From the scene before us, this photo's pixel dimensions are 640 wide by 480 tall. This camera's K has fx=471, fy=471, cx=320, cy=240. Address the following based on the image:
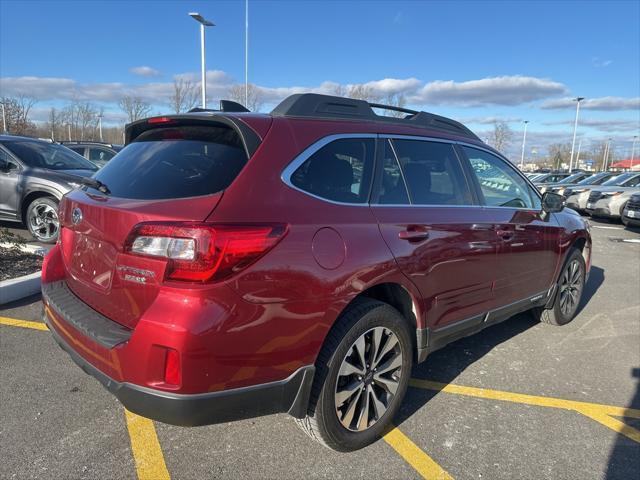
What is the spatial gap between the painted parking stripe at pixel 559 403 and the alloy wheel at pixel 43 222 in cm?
627

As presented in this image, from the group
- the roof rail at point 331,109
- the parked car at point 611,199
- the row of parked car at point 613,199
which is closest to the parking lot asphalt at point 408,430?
the roof rail at point 331,109

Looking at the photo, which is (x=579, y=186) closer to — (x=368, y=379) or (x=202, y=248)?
(x=368, y=379)

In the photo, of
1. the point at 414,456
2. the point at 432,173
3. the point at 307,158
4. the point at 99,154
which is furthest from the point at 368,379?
the point at 99,154

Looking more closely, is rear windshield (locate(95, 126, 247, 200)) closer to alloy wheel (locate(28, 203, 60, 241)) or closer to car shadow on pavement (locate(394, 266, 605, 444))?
car shadow on pavement (locate(394, 266, 605, 444))

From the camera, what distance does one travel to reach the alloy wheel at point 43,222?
732 centimetres

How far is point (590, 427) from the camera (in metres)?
3.10

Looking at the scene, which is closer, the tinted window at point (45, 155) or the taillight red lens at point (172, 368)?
the taillight red lens at point (172, 368)

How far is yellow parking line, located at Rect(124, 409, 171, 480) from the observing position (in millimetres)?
2449

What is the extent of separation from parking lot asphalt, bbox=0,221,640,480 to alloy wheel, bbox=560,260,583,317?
0.82 m

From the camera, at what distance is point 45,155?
26.8 feet

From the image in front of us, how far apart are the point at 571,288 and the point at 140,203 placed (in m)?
4.61

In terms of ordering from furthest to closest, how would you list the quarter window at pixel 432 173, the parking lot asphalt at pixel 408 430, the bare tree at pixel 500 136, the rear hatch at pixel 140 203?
the bare tree at pixel 500 136 → the quarter window at pixel 432 173 → the parking lot asphalt at pixel 408 430 → the rear hatch at pixel 140 203

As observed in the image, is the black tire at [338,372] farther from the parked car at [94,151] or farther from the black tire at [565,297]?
the parked car at [94,151]

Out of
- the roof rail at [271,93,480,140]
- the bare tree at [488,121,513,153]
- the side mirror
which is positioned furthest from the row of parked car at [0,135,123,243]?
the bare tree at [488,121,513,153]
